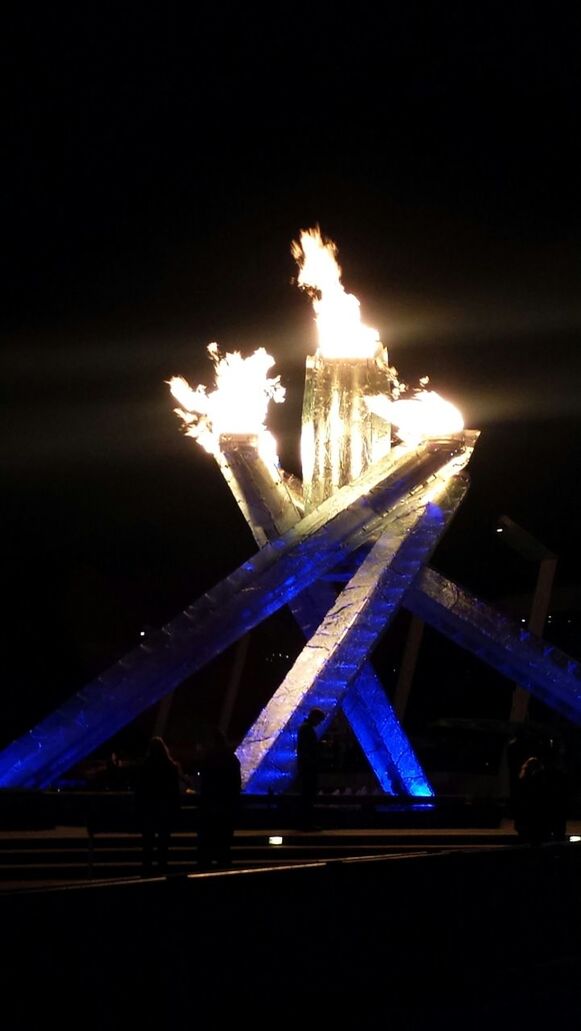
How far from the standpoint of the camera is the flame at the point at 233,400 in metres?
19.2

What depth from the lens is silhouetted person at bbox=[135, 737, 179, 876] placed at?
36.4ft

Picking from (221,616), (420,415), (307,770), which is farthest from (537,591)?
(307,770)

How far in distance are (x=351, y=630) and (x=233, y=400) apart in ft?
12.7

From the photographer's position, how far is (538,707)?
38.3m

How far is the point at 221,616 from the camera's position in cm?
1722

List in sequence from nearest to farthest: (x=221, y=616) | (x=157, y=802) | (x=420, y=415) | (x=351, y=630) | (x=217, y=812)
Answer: (x=217, y=812) < (x=157, y=802) < (x=351, y=630) < (x=221, y=616) < (x=420, y=415)

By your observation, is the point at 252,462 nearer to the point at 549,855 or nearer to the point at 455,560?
the point at 549,855

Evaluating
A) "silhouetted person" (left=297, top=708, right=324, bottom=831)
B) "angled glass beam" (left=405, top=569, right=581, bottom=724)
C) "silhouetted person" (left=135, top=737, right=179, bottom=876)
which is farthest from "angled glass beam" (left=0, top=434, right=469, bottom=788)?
"silhouetted person" (left=135, top=737, right=179, bottom=876)

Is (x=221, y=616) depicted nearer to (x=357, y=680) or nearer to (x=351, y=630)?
(x=351, y=630)

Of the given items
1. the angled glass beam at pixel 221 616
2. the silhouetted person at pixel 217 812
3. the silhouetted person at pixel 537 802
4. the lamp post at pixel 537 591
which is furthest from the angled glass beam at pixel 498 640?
the silhouetted person at pixel 217 812

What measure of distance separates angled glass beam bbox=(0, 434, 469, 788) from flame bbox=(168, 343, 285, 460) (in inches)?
62.7

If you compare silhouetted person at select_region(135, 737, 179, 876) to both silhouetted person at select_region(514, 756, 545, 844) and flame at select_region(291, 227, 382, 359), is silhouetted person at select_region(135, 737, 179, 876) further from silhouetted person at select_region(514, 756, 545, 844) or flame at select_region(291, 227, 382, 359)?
flame at select_region(291, 227, 382, 359)

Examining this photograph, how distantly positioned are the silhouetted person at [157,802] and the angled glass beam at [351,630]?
13.9ft

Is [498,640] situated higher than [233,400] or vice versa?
[233,400]
